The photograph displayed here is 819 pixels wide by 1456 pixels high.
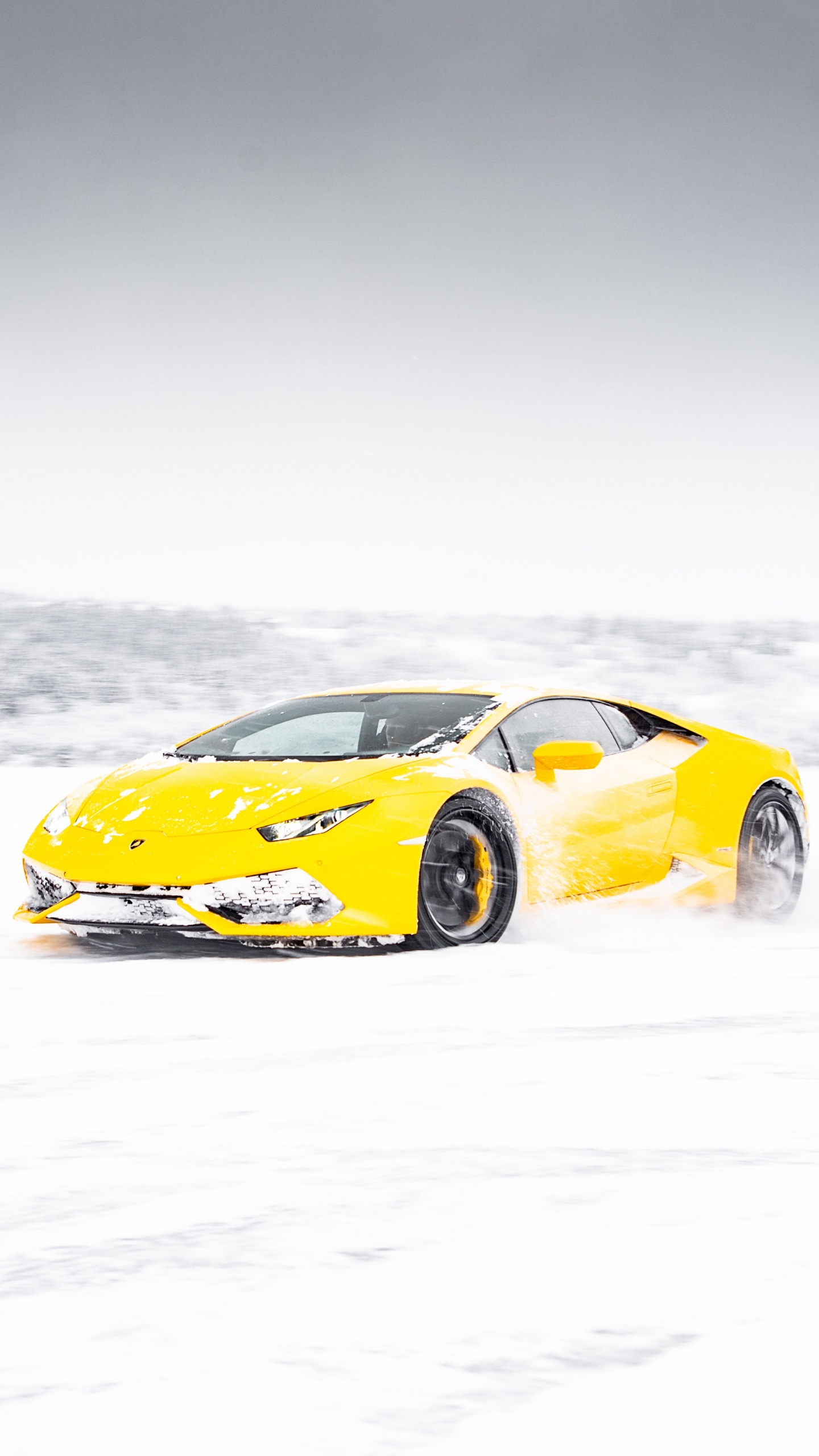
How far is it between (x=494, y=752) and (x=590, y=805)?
45cm

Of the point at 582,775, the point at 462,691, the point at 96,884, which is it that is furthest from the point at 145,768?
the point at 582,775

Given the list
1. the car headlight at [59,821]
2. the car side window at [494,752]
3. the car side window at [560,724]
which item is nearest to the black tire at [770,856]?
the car side window at [560,724]

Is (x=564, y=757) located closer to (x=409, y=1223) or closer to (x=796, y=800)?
(x=796, y=800)

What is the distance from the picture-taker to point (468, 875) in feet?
18.7

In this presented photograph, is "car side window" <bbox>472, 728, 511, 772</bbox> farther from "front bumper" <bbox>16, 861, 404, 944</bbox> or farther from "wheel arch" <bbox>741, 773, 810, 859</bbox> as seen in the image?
"wheel arch" <bbox>741, 773, 810, 859</bbox>

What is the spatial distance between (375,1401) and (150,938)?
376 cm

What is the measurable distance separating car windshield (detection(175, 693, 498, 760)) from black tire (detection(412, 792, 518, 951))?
35cm

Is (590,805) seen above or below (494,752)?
below

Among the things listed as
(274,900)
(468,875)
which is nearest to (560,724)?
(468,875)

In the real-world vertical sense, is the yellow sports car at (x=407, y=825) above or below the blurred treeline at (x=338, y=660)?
below

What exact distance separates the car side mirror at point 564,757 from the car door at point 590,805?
0.13ft

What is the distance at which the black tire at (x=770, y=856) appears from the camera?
6844 millimetres

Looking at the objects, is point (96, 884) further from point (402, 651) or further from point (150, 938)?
point (402, 651)

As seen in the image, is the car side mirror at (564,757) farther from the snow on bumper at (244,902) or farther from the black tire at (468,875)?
the snow on bumper at (244,902)
